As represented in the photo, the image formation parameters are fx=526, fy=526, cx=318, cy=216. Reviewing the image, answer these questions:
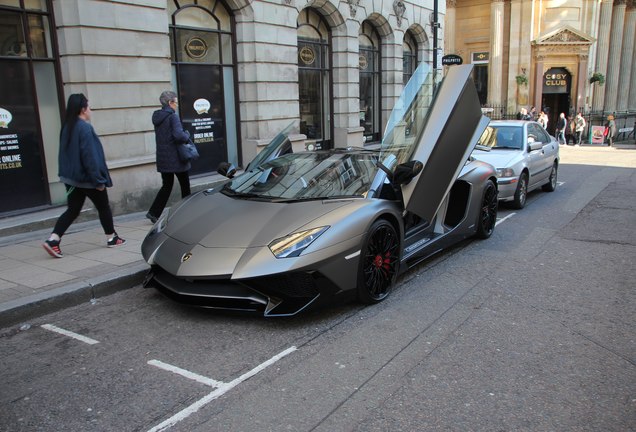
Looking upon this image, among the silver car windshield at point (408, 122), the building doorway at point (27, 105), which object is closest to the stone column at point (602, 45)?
the silver car windshield at point (408, 122)

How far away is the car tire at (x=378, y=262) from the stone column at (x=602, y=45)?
33251 millimetres

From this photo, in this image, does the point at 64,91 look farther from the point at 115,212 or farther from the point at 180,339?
the point at 180,339

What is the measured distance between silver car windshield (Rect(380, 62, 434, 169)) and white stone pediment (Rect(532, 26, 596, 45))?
3017 cm

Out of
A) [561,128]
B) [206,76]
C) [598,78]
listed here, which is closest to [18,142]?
[206,76]

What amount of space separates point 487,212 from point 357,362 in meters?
4.34

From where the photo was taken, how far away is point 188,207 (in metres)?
5.52

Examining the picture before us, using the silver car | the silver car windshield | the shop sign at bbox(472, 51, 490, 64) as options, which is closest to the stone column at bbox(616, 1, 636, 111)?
the shop sign at bbox(472, 51, 490, 64)

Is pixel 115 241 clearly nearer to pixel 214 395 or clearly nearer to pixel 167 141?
pixel 167 141

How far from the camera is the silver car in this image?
962 centimetres

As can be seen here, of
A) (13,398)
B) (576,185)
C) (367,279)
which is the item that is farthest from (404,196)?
(576,185)

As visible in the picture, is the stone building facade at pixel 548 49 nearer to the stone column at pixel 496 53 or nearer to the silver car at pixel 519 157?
the stone column at pixel 496 53

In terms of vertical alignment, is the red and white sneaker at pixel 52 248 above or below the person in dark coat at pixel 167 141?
below

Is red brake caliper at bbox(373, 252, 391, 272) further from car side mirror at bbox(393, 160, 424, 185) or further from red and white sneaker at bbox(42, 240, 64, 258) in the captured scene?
red and white sneaker at bbox(42, 240, 64, 258)

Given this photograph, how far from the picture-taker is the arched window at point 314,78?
1460cm
